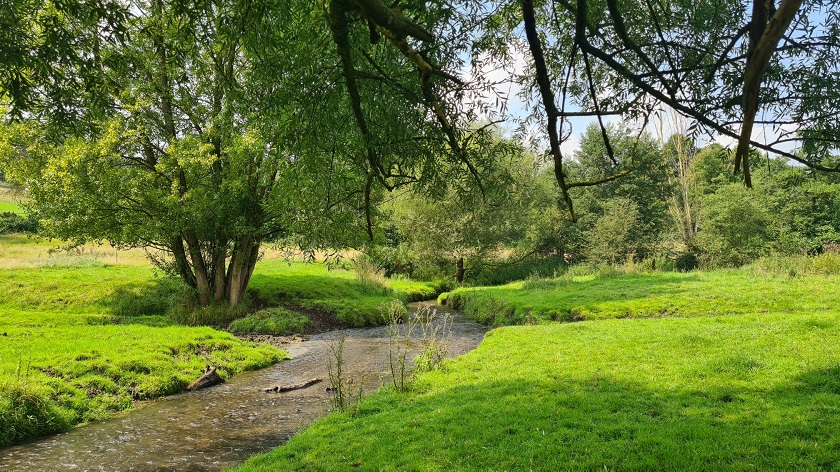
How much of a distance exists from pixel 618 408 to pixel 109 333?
46.2 ft

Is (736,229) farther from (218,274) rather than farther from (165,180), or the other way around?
(165,180)

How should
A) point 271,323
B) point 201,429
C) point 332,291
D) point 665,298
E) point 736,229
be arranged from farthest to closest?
point 736,229, point 332,291, point 271,323, point 665,298, point 201,429

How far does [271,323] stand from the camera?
19.0 meters

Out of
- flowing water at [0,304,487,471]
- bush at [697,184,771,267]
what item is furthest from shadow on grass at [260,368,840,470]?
bush at [697,184,771,267]

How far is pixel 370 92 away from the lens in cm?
517

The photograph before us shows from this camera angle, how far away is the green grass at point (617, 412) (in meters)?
5.48

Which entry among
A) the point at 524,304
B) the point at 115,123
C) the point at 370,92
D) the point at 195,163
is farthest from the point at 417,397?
the point at 115,123

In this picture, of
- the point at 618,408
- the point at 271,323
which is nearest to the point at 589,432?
the point at 618,408

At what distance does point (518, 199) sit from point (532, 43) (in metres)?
2.47

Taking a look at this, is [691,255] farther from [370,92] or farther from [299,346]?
[370,92]

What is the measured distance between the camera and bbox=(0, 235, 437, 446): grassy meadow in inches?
368

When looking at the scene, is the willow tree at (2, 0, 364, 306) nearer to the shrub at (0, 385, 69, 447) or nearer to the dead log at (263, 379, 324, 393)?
the dead log at (263, 379, 324, 393)

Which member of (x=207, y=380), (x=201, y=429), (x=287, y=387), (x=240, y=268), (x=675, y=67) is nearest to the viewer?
(x=675, y=67)

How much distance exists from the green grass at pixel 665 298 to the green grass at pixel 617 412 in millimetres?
4375
